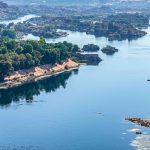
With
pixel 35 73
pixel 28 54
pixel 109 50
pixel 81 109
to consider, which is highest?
pixel 28 54

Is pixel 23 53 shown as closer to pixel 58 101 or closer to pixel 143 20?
pixel 58 101

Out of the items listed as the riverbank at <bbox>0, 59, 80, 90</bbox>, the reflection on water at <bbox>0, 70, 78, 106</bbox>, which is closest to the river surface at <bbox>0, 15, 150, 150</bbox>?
the reflection on water at <bbox>0, 70, 78, 106</bbox>

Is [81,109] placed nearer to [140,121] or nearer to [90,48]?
[140,121]

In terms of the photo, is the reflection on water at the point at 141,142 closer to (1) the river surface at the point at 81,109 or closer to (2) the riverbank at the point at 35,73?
(1) the river surface at the point at 81,109

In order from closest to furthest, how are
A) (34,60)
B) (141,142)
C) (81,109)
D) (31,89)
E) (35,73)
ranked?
(141,142) → (81,109) → (31,89) → (35,73) → (34,60)

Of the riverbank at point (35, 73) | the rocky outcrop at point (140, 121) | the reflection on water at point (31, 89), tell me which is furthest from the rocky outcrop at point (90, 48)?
the rocky outcrop at point (140, 121)

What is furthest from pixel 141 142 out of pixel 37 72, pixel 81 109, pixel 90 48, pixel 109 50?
pixel 90 48
